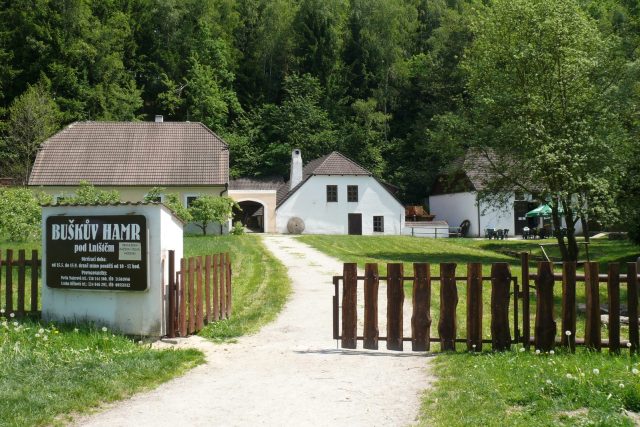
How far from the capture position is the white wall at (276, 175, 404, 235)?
165 ft

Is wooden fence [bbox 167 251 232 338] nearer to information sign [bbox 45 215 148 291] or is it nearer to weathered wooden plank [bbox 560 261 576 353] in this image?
information sign [bbox 45 215 148 291]

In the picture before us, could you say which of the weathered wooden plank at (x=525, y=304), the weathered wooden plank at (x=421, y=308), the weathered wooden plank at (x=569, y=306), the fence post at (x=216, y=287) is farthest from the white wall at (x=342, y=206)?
the weathered wooden plank at (x=569, y=306)

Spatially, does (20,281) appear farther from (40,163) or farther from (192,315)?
(40,163)

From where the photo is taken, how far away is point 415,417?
5914 mm

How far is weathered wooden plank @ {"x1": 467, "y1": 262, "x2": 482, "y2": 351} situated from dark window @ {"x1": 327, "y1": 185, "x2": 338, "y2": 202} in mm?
42186

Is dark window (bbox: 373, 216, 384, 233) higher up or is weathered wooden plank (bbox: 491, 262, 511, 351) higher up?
dark window (bbox: 373, 216, 384, 233)

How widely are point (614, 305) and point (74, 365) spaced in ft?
21.4

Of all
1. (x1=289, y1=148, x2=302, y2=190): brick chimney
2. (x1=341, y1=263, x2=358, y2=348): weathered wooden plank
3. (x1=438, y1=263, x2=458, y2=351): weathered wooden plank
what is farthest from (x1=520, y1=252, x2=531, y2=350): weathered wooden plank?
(x1=289, y1=148, x2=302, y2=190): brick chimney

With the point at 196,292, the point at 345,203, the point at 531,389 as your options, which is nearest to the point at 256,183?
the point at 345,203

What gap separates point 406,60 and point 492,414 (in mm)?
71415

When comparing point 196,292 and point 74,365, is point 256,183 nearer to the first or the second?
point 196,292

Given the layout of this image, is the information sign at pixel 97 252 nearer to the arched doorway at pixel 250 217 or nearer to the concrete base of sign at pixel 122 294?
the concrete base of sign at pixel 122 294

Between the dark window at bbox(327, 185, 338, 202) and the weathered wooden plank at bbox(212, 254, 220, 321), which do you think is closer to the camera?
the weathered wooden plank at bbox(212, 254, 220, 321)

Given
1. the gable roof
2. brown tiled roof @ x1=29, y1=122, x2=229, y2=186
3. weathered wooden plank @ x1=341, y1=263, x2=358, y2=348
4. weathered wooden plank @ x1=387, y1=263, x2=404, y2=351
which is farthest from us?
the gable roof
